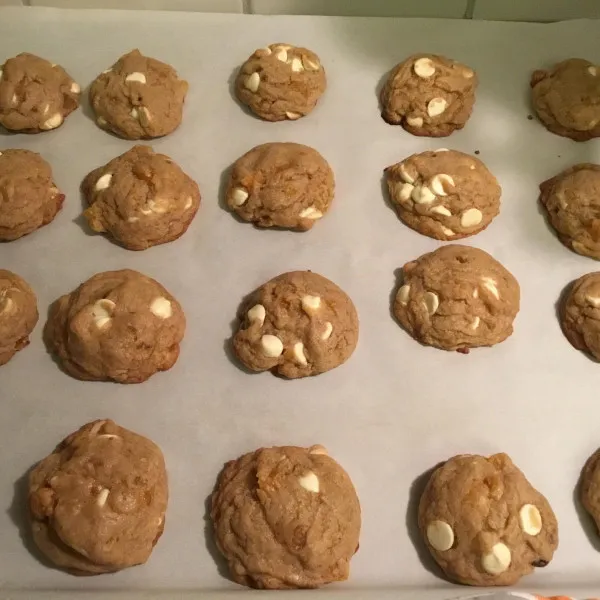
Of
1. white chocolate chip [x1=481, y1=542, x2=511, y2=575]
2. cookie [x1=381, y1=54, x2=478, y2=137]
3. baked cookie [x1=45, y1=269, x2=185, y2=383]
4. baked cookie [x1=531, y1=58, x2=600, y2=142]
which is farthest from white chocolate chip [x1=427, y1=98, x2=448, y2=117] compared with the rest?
white chocolate chip [x1=481, y1=542, x2=511, y2=575]

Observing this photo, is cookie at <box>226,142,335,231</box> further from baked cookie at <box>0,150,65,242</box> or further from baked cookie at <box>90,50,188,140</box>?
baked cookie at <box>0,150,65,242</box>

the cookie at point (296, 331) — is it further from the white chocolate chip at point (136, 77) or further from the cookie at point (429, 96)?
the white chocolate chip at point (136, 77)

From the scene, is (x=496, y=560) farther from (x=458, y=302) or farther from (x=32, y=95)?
(x=32, y=95)

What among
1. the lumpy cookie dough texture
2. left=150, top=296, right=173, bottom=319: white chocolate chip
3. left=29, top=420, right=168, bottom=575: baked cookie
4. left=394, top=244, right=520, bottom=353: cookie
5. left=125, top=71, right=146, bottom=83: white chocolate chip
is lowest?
left=29, top=420, right=168, bottom=575: baked cookie

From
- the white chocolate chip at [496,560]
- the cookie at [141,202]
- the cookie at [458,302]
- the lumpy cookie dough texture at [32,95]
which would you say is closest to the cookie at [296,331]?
the cookie at [458,302]

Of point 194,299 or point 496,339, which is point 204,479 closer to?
point 194,299

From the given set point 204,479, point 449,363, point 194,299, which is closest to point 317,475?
point 204,479
